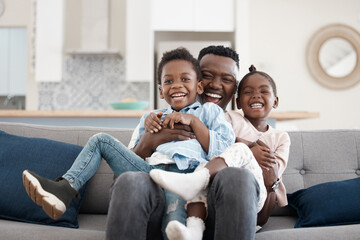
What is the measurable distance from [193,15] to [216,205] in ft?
13.3

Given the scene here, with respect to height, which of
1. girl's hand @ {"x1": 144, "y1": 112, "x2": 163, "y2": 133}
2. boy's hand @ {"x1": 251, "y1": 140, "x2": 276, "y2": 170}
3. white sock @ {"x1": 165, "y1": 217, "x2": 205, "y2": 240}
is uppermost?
girl's hand @ {"x1": 144, "y1": 112, "x2": 163, "y2": 133}

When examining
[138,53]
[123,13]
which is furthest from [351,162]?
[123,13]

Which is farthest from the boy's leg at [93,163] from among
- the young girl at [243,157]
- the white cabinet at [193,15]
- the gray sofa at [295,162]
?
the white cabinet at [193,15]

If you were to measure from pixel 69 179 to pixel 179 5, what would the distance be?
12.9ft

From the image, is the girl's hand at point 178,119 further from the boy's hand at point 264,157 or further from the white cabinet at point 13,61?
the white cabinet at point 13,61

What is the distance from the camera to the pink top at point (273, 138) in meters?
1.55

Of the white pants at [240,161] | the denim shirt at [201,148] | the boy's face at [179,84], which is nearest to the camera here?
the white pants at [240,161]

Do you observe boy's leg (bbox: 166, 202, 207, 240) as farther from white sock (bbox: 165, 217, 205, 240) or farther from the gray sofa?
the gray sofa

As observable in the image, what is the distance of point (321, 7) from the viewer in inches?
232

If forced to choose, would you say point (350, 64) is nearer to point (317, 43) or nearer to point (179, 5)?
point (317, 43)

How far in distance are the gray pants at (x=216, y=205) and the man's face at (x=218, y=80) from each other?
63 cm

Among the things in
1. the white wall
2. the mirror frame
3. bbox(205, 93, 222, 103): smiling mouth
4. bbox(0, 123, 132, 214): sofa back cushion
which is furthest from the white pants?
the mirror frame

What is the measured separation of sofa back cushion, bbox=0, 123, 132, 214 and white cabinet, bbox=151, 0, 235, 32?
3144 mm

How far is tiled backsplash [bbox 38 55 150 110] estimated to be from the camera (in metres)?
5.48
